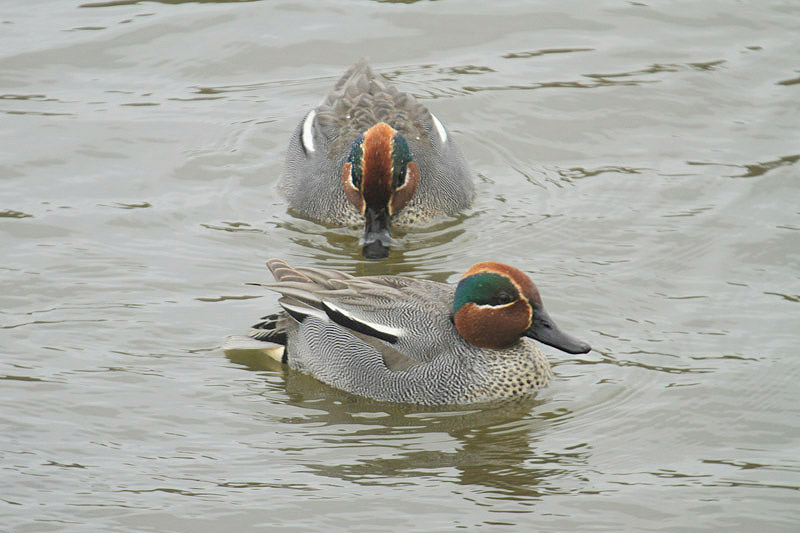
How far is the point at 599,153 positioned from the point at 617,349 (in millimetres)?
3775

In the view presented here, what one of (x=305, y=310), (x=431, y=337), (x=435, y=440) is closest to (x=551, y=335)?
(x=431, y=337)

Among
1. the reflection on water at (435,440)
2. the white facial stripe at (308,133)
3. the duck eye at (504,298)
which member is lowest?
the reflection on water at (435,440)

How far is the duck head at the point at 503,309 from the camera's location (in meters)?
8.34

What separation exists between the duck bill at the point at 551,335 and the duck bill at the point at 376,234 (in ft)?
8.09

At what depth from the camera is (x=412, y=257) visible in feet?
35.4

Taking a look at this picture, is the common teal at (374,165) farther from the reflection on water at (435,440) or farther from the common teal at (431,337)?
the reflection on water at (435,440)

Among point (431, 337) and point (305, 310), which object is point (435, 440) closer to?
point (431, 337)

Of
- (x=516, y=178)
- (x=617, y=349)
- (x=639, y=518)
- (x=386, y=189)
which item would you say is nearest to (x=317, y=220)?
(x=386, y=189)

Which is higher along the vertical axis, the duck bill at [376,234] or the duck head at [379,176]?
the duck head at [379,176]

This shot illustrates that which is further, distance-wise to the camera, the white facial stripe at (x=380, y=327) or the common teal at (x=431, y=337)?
the white facial stripe at (x=380, y=327)

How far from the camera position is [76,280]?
32.7 ft

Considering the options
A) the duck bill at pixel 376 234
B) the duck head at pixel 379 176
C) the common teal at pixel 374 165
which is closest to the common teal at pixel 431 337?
the duck bill at pixel 376 234

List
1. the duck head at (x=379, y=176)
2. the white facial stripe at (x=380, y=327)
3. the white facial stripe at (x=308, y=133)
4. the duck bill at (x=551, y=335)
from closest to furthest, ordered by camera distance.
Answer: the duck bill at (x=551, y=335) → the white facial stripe at (x=380, y=327) → the duck head at (x=379, y=176) → the white facial stripe at (x=308, y=133)

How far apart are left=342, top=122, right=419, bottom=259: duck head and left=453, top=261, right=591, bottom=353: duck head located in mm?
2502
